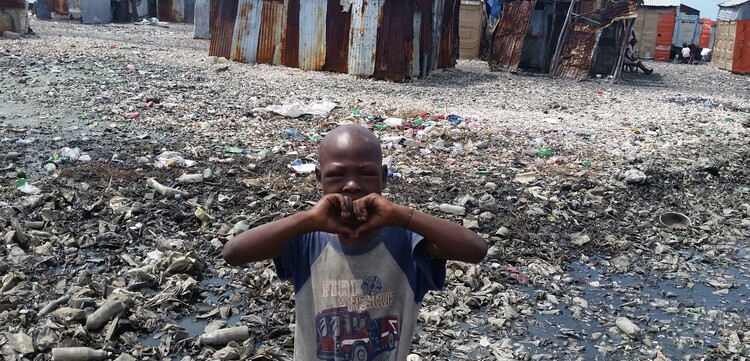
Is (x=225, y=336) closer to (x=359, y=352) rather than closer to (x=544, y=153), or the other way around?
(x=359, y=352)

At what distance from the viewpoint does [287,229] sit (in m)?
1.64

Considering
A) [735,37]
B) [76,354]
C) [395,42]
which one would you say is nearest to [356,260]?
[76,354]

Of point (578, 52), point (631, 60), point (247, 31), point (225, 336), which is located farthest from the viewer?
point (631, 60)

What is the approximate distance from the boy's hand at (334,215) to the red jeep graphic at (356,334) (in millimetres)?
272

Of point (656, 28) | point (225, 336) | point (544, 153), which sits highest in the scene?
point (656, 28)

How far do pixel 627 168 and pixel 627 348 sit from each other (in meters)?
3.99

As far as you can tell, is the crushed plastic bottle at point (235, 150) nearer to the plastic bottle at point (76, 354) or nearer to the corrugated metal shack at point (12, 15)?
the plastic bottle at point (76, 354)

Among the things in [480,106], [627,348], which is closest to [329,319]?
[627,348]

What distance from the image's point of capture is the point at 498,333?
139 inches

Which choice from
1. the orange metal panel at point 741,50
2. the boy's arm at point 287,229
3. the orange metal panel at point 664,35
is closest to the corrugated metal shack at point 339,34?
the orange metal panel at point 741,50

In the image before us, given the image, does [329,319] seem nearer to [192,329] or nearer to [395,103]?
[192,329]

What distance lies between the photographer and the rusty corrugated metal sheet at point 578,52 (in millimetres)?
15984

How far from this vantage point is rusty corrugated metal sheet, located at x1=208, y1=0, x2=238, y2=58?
15.0m

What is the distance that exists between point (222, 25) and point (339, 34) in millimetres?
Result: 3169
